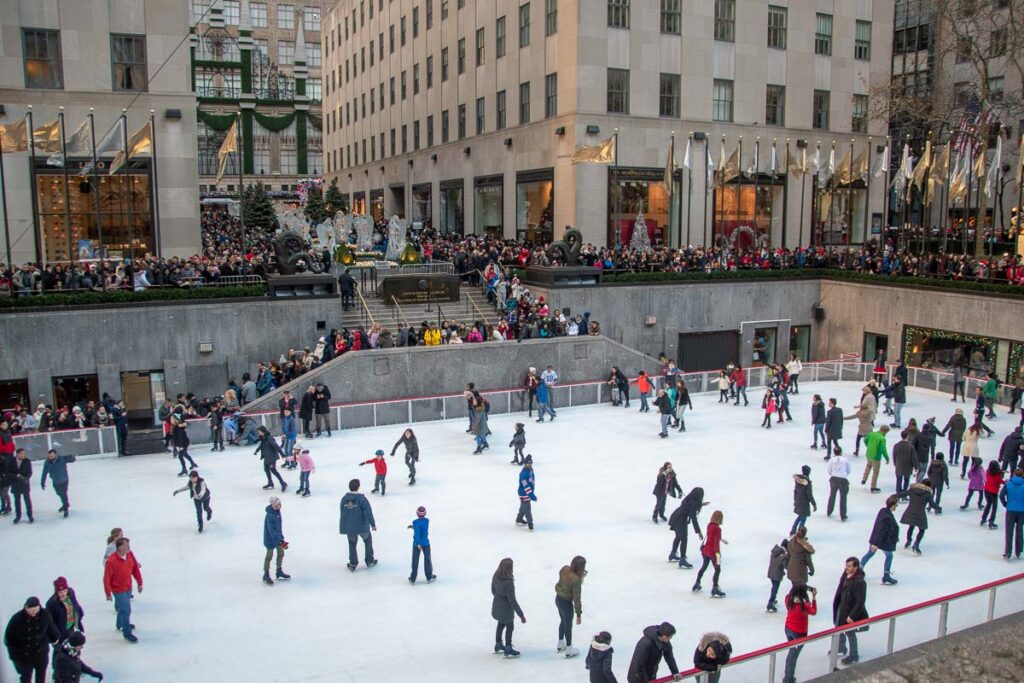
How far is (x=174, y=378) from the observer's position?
2511 centimetres

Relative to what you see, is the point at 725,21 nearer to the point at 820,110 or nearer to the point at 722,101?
the point at 722,101

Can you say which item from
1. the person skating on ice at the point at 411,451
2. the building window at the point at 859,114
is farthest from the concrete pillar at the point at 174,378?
the building window at the point at 859,114

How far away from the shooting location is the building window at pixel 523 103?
40250mm

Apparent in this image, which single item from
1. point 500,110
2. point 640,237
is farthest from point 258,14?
point 640,237

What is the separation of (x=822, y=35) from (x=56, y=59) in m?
32.7

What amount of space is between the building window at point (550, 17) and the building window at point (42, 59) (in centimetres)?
1933

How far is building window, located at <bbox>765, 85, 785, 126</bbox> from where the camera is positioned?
130ft

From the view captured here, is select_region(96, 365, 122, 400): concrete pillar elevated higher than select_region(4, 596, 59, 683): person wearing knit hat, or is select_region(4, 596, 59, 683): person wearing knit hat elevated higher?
select_region(96, 365, 122, 400): concrete pillar

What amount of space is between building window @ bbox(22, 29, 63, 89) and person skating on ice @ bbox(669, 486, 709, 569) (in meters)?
26.2

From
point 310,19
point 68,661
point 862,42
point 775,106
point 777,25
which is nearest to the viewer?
point 68,661

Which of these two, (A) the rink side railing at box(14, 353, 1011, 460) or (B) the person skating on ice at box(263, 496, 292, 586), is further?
(A) the rink side railing at box(14, 353, 1011, 460)

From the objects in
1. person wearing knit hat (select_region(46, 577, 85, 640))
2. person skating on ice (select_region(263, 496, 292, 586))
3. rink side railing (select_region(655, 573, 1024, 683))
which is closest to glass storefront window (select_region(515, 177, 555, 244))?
person skating on ice (select_region(263, 496, 292, 586))

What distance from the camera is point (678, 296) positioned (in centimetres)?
3241

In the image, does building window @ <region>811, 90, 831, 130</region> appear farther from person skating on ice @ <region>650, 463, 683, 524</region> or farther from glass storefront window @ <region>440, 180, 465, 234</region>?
person skating on ice @ <region>650, 463, 683, 524</region>
